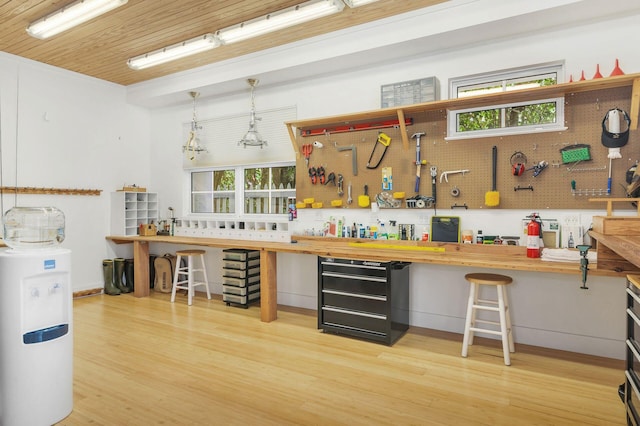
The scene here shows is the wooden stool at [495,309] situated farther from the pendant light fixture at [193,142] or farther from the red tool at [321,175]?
the pendant light fixture at [193,142]

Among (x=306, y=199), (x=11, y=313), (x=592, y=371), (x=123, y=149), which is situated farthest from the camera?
(x=123, y=149)

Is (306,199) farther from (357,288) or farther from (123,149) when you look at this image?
(123,149)

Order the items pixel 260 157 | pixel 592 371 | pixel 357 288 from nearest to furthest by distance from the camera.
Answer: pixel 592 371 < pixel 357 288 < pixel 260 157

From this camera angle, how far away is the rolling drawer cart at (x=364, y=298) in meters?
3.50

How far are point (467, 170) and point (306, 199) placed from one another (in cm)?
179

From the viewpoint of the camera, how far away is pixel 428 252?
357 cm

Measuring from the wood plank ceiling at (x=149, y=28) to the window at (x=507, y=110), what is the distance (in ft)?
2.68

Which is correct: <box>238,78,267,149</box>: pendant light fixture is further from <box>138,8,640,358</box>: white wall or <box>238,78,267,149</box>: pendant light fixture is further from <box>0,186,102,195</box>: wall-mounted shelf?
<box>0,186,102,195</box>: wall-mounted shelf

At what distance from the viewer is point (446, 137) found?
149 inches

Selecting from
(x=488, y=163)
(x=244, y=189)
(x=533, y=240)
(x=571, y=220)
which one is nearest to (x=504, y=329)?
(x=533, y=240)

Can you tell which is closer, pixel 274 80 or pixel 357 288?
pixel 357 288

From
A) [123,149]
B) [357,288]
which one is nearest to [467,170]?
[357,288]

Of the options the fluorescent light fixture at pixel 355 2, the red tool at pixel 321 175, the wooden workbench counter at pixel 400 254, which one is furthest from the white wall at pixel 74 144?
the fluorescent light fixture at pixel 355 2

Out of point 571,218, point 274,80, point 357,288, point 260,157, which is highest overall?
point 274,80
